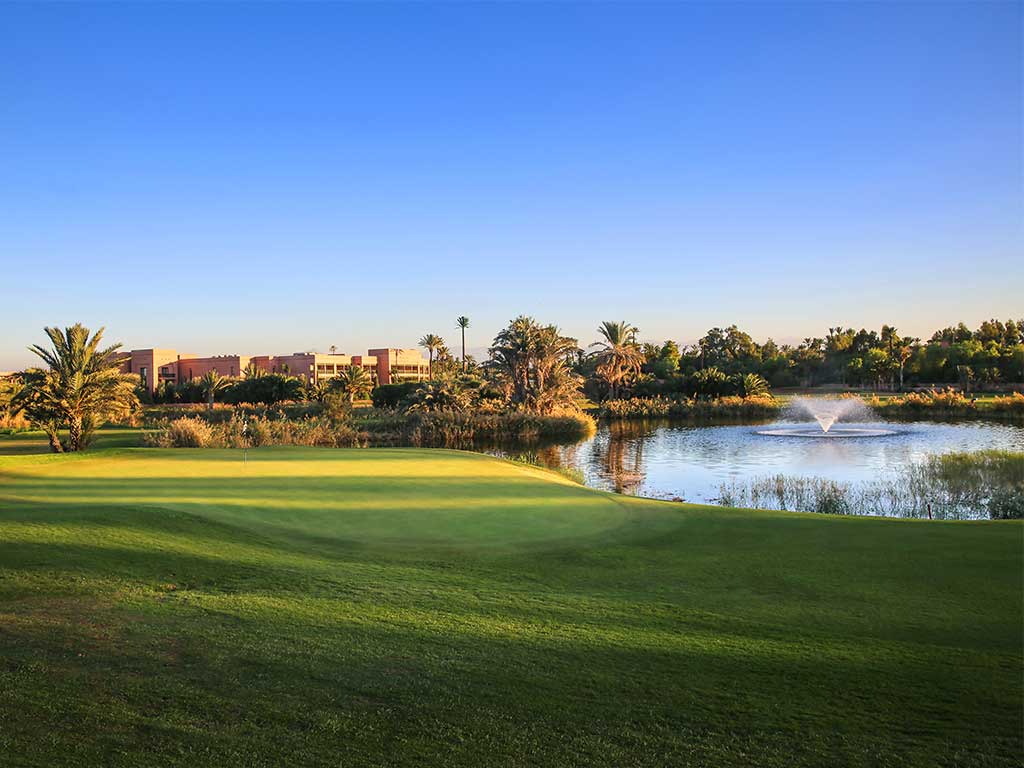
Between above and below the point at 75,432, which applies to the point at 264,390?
above

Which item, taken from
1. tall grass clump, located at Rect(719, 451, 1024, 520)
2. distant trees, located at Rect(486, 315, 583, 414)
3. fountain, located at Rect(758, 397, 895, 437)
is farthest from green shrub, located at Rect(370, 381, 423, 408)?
tall grass clump, located at Rect(719, 451, 1024, 520)

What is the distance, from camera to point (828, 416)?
50.8 metres

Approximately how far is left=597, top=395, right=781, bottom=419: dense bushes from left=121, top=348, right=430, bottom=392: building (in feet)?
133

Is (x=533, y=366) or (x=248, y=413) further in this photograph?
(x=533, y=366)

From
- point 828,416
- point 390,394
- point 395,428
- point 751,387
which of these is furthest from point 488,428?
point 751,387

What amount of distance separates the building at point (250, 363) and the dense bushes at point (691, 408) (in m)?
40.5

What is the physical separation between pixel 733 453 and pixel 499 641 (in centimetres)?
2747

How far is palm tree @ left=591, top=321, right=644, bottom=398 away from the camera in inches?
2672

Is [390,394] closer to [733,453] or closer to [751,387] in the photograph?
[751,387]

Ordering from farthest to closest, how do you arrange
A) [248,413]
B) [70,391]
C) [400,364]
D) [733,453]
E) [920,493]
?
[400,364] < [248,413] < [733,453] < [70,391] < [920,493]

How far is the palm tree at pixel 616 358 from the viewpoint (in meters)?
67.9

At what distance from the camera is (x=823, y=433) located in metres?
39.0

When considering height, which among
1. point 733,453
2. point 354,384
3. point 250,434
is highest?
point 354,384

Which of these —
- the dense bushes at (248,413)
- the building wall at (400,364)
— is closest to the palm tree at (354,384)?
the dense bushes at (248,413)
